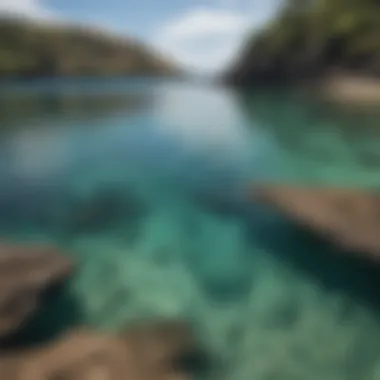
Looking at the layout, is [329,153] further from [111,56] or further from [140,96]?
[111,56]

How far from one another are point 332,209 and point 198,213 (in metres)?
0.38

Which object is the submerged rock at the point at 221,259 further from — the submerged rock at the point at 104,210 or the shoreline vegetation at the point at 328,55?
the shoreline vegetation at the point at 328,55

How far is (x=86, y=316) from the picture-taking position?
1.00 m

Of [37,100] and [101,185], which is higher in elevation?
[37,100]

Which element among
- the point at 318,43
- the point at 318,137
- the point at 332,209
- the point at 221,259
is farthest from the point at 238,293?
the point at 318,43

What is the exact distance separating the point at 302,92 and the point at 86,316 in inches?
49.1

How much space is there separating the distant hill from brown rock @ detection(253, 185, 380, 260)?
564mm

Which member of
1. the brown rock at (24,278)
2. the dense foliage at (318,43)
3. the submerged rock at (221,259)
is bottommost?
the brown rock at (24,278)

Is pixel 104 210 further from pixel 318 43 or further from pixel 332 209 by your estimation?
pixel 318 43

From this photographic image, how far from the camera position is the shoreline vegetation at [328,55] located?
168 cm

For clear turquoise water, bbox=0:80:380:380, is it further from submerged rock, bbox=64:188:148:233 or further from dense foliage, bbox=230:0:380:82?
dense foliage, bbox=230:0:380:82

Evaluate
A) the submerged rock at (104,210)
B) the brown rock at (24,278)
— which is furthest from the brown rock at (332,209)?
the brown rock at (24,278)

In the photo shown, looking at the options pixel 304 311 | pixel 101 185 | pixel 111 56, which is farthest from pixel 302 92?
pixel 304 311

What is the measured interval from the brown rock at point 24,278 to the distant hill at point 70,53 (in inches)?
27.4
